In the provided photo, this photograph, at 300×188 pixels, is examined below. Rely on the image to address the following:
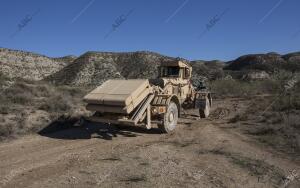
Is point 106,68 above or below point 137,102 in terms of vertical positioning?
above

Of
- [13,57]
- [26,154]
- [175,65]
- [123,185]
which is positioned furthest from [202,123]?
[13,57]

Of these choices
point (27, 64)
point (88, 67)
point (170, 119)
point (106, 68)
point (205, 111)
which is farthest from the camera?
point (27, 64)

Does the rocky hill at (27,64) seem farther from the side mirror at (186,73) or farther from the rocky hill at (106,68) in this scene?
the side mirror at (186,73)

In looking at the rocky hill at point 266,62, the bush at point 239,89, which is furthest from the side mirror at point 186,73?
A: the rocky hill at point 266,62

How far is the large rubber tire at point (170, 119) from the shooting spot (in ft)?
41.9

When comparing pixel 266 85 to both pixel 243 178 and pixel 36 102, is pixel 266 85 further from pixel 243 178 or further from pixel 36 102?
pixel 243 178

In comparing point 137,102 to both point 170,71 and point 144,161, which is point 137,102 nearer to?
point 144,161

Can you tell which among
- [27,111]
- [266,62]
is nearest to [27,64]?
[27,111]

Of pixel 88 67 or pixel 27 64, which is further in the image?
pixel 27 64

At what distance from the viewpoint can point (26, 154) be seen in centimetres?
979

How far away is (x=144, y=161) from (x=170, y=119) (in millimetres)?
4632

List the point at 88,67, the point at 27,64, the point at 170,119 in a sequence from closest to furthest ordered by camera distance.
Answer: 1. the point at 170,119
2. the point at 88,67
3. the point at 27,64

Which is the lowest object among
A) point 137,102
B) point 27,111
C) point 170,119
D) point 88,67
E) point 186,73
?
point 170,119

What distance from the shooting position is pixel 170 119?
13.2 m
